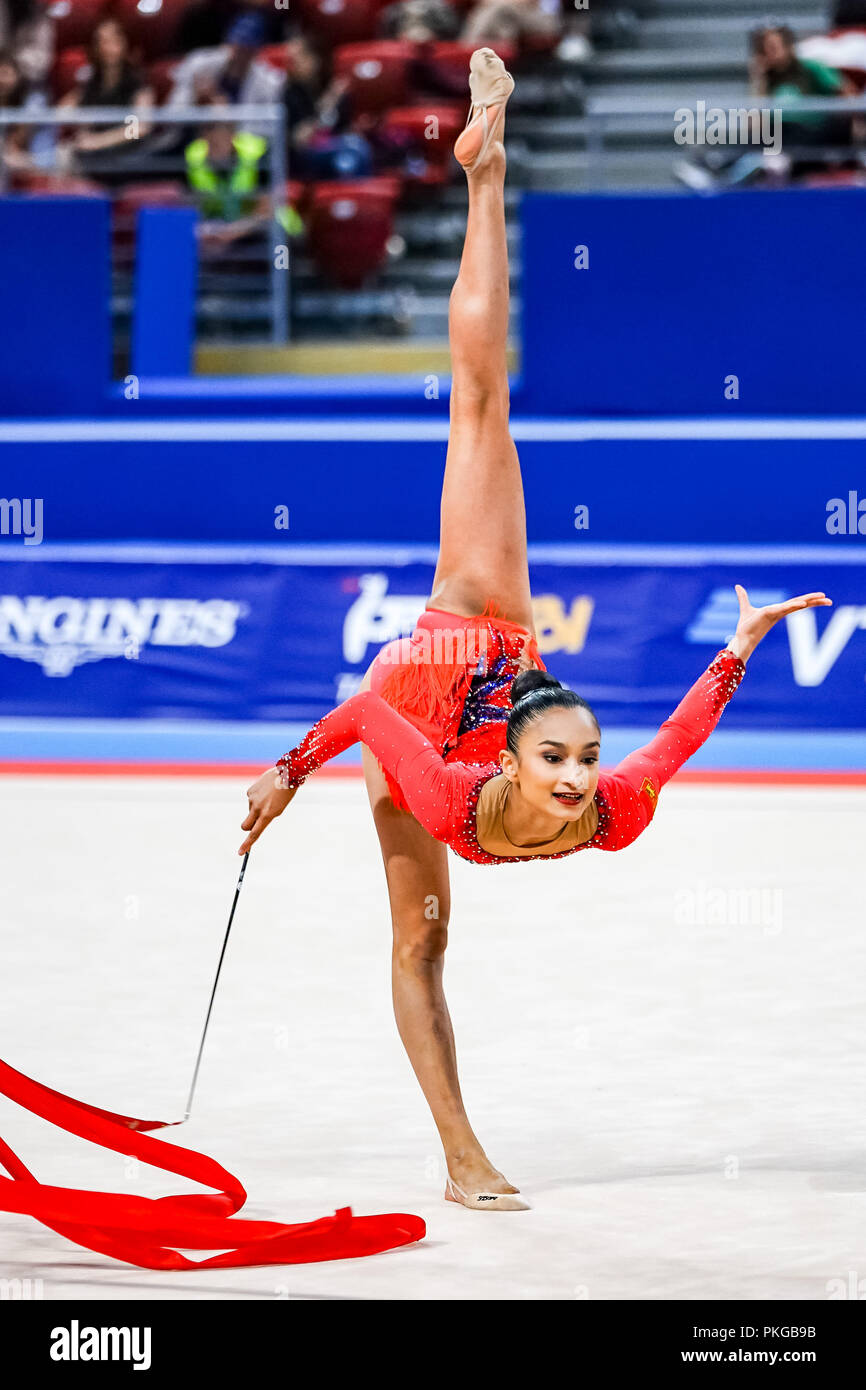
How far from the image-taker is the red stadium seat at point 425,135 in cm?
1010

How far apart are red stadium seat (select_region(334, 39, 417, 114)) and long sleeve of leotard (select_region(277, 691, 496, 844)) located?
772cm

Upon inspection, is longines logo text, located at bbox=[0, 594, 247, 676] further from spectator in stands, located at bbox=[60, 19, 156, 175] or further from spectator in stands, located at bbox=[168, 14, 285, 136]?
spectator in stands, located at bbox=[168, 14, 285, 136]

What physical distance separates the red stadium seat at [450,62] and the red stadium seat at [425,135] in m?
0.14

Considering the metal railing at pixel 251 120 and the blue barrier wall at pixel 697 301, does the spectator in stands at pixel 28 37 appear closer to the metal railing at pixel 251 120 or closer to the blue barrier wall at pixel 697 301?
the metal railing at pixel 251 120

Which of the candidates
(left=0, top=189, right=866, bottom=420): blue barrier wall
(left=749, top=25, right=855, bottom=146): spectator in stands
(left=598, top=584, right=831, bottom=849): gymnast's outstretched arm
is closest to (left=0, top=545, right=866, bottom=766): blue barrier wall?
(left=0, top=189, right=866, bottom=420): blue barrier wall

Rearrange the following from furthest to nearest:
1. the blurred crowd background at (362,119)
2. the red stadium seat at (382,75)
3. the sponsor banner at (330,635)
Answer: the red stadium seat at (382,75), the blurred crowd background at (362,119), the sponsor banner at (330,635)

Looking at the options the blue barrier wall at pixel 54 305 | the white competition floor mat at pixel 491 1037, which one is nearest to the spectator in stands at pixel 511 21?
the blue barrier wall at pixel 54 305

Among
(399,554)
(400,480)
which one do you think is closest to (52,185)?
(400,480)

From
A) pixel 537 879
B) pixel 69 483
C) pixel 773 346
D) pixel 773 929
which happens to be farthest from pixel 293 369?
pixel 773 929

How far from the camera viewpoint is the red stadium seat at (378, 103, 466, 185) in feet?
33.1

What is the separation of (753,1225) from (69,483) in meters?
5.46

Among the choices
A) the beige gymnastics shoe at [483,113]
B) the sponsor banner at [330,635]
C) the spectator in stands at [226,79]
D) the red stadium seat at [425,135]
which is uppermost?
the spectator in stands at [226,79]

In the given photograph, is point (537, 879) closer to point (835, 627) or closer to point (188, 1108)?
point (835, 627)

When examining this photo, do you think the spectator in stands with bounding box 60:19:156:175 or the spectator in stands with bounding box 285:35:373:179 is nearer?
the spectator in stands with bounding box 60:19:156:175
